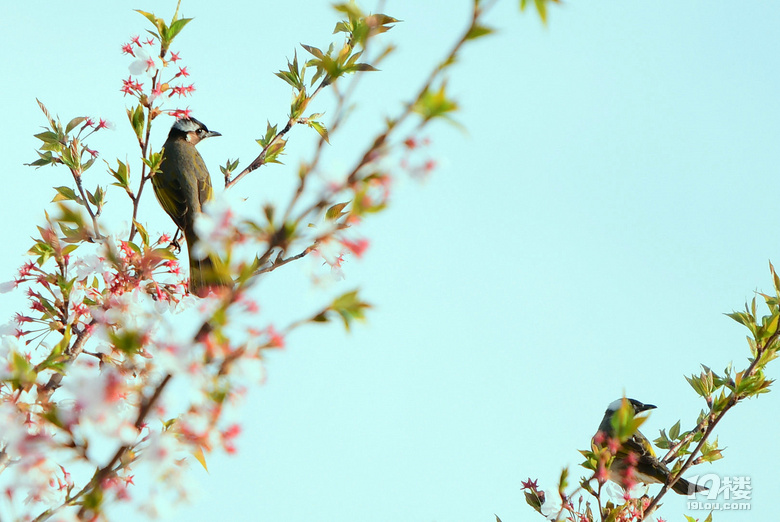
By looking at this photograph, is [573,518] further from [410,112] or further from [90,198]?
[90,198]

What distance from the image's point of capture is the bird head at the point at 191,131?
338 inches

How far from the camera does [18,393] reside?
194 cm

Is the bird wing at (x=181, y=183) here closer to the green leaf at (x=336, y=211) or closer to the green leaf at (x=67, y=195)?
the green leaf at (x=67, y=195)

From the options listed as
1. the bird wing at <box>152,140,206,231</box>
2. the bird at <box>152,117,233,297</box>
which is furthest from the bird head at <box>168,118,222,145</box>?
the bird wing at <box>152,140,206,231</box>

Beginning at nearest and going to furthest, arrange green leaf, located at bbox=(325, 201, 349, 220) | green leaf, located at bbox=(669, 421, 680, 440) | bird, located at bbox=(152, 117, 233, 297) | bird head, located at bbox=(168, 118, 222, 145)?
green leaf, located at bbox=(325, 201, 349, 220)
green leaf, located at bbox=(669, 421, 680, 440)
bird, located at bbox=(152, 117, 233, 297)
bird head, located at bbox=(168, 118, 222, 145)

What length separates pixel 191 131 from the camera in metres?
8.71

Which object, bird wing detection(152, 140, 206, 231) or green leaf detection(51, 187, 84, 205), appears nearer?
green leaf detection(51, 187, 84, 205)

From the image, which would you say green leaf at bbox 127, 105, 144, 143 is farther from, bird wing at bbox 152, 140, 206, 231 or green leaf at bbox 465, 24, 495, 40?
bird wing at bbox 152, 140, 206, 231

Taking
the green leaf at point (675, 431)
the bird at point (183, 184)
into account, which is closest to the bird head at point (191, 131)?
the bird at point (183, 184)

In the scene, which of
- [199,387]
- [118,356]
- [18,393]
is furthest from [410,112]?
[118,356]

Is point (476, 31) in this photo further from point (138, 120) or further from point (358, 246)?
point (138, 120)

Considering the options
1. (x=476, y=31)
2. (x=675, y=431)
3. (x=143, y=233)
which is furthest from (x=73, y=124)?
(x=675, y=431)

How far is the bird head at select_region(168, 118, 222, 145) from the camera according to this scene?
8.58m

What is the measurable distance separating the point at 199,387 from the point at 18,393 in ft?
2.71
